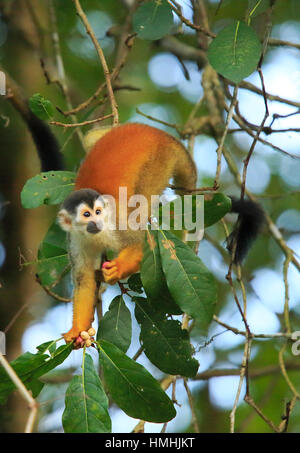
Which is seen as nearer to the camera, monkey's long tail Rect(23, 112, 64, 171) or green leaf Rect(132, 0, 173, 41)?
green leaf Rect(132, 0, 173, 41)

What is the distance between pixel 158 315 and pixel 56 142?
68.7 inches

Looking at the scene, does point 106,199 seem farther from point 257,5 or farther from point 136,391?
point 257,5

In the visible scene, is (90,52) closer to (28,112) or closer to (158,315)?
(28,112)

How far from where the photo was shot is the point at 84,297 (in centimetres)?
272

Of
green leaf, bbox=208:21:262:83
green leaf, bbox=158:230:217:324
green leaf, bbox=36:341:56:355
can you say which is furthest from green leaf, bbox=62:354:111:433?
green leaf, bbox=208:21:262:83

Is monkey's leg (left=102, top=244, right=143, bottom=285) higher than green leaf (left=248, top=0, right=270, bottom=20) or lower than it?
lower

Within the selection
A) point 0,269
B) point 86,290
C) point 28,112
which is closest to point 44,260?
point 86,290

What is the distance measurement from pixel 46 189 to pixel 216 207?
2.77 feet

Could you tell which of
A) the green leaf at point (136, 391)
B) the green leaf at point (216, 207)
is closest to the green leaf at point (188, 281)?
the green leaf at point (216, 207)

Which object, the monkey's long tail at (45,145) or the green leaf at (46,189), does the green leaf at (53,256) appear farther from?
the monkey's long tail at (45,145)

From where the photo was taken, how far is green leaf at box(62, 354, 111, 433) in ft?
6.10

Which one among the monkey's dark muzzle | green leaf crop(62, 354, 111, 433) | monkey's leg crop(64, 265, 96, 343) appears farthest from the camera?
monkey's leg crop(64, 265, 96, 343)

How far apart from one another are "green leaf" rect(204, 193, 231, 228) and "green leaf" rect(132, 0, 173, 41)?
92 cm

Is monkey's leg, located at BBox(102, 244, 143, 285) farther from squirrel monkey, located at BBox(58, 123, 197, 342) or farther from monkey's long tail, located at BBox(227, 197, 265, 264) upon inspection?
monkey's long tail, located at BBox(227, 197, 265, 264)
